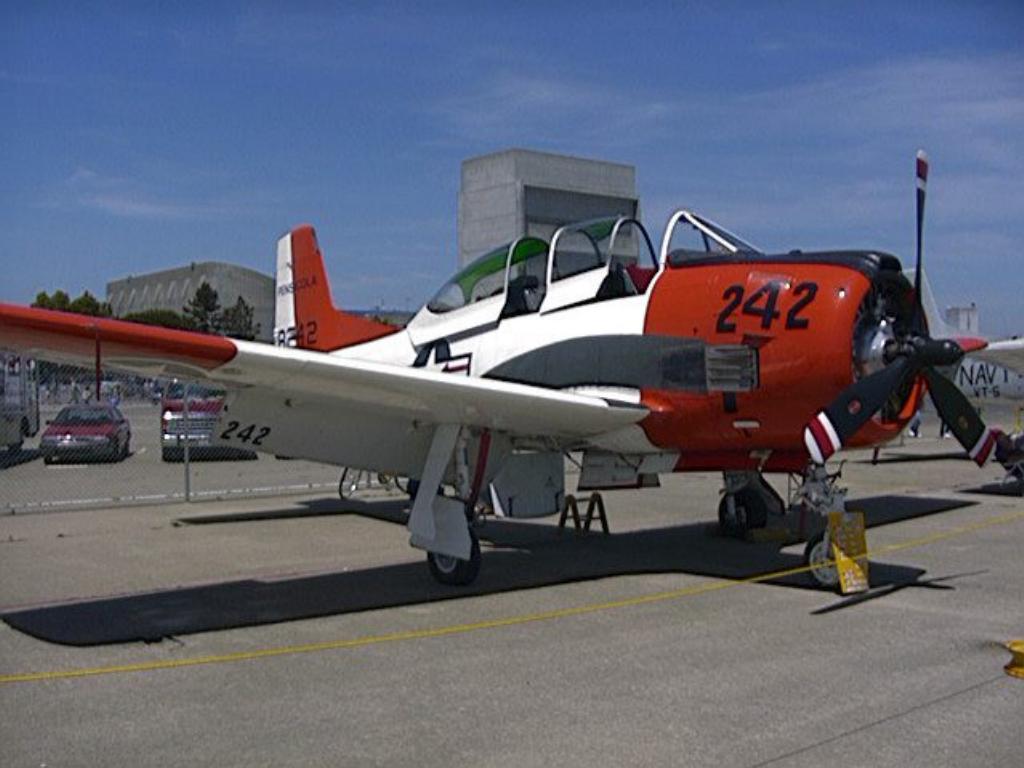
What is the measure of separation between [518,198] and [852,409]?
65.2 ft

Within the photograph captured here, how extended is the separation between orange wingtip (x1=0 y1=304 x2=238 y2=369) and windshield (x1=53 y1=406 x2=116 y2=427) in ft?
46.3

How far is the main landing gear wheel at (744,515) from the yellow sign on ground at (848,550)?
3.04 meters

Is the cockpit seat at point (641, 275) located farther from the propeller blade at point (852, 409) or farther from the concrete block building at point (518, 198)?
the concrete block building at point (518, 198)

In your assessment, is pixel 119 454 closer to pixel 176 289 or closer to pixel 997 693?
pixel 997 693

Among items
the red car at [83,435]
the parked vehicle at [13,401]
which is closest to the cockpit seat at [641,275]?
the red car at [83,435]

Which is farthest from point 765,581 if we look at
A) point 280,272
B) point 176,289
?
point 176,289

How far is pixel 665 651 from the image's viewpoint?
227 inches

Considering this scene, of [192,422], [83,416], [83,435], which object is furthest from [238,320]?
[192,422]

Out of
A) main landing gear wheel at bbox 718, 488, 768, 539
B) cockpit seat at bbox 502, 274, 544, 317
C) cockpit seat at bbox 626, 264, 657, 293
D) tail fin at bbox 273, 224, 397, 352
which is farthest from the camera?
tail fin at bbox 273, 224, 397, 352

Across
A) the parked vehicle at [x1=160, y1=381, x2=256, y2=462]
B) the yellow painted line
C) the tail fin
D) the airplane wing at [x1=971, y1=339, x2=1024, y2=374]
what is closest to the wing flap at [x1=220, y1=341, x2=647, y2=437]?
the yellow painted line

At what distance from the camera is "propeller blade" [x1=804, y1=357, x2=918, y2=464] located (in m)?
6.68

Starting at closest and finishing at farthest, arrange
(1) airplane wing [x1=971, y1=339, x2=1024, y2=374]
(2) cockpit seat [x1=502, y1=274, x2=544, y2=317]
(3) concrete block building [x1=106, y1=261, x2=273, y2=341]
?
(2) cockpit seat [x1=502, y1=274, x2=544, y2=317] → (1) airplane wing [x1=971, y1=339, x2=1024, y2=374] → (3) concrete block building [x1=106, y1=261, x2=273, y2=341]

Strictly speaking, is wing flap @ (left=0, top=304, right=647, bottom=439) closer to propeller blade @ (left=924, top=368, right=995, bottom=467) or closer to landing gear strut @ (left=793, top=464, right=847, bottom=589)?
landing gear strut @ (left=793, top=464, right=847, bottom=589)

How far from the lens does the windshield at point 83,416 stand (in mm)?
19344
